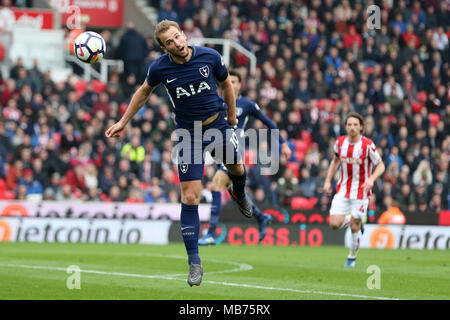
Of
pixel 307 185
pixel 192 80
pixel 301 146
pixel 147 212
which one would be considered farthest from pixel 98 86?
pixel 192 80

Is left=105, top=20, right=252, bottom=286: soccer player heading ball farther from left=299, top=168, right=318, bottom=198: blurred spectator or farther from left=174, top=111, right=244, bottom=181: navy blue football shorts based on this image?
left=299, top=168, right=318, bottom=198: blurred spectator

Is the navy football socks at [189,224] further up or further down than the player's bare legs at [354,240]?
further up

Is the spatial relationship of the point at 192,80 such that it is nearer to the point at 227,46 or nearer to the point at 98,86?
the point at 98,86

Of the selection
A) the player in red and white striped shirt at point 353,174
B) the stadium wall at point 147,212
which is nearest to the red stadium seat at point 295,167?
the stadium wall at point 147,212

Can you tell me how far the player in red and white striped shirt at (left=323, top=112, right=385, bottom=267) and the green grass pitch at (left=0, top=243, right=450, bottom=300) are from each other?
701 mm

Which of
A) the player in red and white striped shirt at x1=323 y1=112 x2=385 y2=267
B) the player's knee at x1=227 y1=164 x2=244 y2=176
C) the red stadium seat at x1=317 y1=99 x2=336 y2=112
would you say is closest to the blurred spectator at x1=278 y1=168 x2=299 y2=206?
the red stadium seat at x1=317 y1=99 x2=336 y2=112

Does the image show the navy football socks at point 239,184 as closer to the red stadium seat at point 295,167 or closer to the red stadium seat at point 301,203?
the red stadium seat at point 301,203

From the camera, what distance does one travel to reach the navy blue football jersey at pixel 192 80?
9164mm

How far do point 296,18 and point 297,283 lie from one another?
17.5 metres

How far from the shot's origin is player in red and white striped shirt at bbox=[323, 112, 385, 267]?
1323 cm

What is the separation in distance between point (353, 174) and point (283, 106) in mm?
9910

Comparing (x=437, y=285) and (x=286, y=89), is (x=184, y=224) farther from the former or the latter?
(x=286, y=89)

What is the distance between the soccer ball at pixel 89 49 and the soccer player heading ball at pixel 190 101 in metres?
0.95

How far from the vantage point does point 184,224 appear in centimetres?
934
